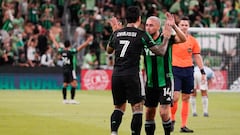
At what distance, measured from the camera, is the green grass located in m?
16.0

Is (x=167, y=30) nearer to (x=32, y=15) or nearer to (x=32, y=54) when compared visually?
(x=32, y=54)

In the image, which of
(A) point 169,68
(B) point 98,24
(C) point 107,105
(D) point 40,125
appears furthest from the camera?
(B) point 98,24

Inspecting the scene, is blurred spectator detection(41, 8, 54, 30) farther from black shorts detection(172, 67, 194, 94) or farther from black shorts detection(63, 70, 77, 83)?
black shorts detection(172, 67, 194, 94)

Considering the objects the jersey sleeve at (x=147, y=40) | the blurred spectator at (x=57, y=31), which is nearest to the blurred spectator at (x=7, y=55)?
the blurred spectator at (x=57, y=31)

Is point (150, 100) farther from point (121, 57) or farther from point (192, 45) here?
point (192, 45)

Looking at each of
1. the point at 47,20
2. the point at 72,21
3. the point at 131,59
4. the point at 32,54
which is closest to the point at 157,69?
the point at 131,59

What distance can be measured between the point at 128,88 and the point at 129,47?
0.74 m

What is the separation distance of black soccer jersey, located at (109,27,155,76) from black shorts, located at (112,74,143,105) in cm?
9

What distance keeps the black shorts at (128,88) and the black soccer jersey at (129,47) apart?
9 cm

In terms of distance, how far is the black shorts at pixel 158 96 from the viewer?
44.6 ft

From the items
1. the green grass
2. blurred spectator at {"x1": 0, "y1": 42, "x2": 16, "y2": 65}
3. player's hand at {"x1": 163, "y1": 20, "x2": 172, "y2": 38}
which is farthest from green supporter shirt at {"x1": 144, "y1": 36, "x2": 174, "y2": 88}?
blurred spectator at {"x1": 0, "y1": 42, "x2": 16, "y2": 65}

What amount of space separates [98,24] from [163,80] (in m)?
22.6

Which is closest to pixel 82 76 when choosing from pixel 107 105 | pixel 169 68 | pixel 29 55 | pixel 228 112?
pixel 29 55

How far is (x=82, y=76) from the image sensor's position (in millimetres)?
33844
